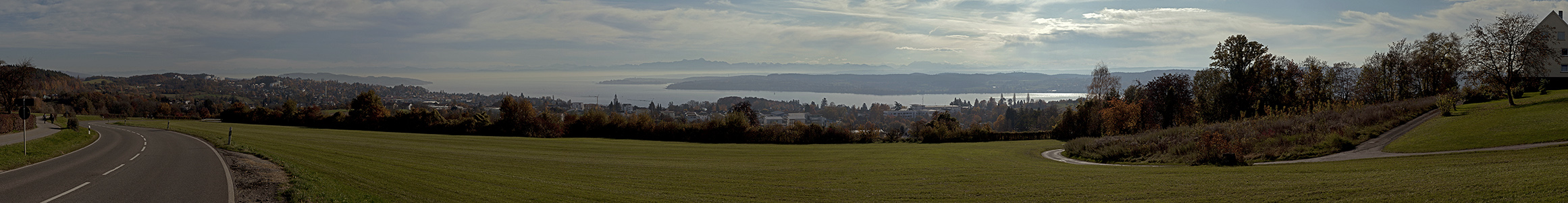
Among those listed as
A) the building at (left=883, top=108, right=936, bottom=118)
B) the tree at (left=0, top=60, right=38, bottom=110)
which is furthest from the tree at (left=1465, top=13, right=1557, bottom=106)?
the tree at (left=0, top=60, right=38, bottom=110)

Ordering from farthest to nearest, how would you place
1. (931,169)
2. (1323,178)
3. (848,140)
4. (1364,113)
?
(848,140) < (1364,113) < (931,169) < (1323,178)

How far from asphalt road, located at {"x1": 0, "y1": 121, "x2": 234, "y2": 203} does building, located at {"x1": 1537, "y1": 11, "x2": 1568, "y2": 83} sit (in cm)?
5270

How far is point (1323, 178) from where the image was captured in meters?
10.0

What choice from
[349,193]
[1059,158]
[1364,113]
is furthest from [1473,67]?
[349,193]

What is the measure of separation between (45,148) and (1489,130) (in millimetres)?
38435

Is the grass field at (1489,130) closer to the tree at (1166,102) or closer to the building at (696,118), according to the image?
the tree at (1166,102)

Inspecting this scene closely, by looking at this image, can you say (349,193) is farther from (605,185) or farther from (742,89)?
(742,89)

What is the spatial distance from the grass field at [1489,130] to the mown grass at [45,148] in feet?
95.8

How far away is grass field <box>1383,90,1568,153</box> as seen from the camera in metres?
14.7

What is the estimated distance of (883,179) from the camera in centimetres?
→ 1502

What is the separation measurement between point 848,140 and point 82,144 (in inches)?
1256

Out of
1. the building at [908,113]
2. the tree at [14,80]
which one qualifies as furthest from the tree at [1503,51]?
the tree at [14,80]

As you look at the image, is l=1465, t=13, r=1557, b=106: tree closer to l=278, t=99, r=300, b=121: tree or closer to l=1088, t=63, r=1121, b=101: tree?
l=1088, t=63, r=1121, b=101: tree

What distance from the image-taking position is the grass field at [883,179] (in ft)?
28.9
